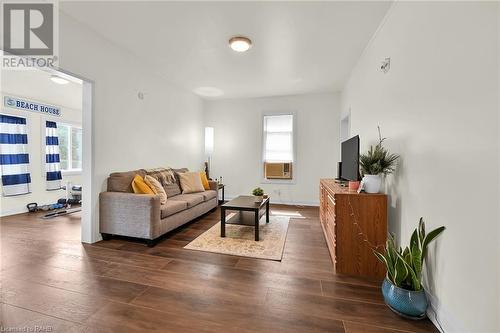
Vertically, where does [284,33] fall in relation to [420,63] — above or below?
above

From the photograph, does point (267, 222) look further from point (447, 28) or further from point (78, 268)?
point (447, 28)

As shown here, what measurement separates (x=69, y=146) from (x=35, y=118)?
41.0 inches

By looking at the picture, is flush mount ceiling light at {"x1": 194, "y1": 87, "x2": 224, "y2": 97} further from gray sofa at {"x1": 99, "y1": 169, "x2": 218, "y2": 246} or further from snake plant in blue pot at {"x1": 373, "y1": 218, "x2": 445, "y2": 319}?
snake plant in blue pot at {"x1": 373, "y1": 218, "x2": 445, "y2": 319}

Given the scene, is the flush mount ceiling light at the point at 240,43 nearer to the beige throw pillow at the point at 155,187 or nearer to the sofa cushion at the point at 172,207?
the beige throw pillow at the point at 155,187

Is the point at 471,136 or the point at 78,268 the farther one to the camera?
the point at 78,268

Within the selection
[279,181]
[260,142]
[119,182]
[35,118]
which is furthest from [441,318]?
[35,118]

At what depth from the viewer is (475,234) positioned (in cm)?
112

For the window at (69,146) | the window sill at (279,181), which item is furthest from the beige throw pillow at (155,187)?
the window at (69,146)

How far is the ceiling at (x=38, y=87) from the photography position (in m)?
3.72

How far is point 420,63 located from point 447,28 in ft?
1.04

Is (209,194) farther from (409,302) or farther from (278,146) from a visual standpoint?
(409,302)

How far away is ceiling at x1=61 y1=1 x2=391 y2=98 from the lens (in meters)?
2.20

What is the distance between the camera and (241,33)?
261 centimetres

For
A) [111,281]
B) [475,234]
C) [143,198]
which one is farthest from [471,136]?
[143,198]
